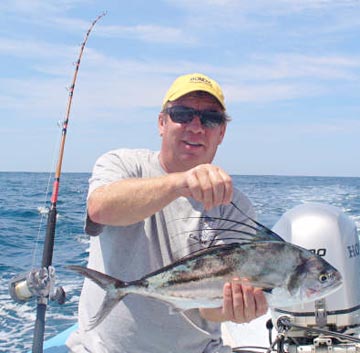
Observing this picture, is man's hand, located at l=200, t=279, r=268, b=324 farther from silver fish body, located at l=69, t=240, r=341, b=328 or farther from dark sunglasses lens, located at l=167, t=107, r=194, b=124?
dark sunglasses lens, located at l=167, t=107, r=194, b=124

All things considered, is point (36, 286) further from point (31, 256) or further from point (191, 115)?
point (31, 256)

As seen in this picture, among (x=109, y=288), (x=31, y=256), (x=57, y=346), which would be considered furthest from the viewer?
(x=31, y=256)

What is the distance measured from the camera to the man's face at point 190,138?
242cm

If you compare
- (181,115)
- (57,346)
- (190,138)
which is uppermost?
(181,115)

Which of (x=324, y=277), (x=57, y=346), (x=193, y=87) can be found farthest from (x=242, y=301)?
(x=57, y=346)

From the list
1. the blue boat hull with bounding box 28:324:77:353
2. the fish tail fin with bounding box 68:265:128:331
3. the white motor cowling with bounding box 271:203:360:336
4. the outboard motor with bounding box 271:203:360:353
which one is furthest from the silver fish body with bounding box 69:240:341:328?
the blue boat hull with bounding box 28:324:77:353

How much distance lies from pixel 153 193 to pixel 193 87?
0.77m

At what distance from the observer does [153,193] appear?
1887 mm

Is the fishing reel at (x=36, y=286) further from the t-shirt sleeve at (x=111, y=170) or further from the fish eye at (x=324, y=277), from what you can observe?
the fish eye at (x=324, y=277)

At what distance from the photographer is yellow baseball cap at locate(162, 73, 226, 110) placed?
2480 mm

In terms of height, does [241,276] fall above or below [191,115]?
below

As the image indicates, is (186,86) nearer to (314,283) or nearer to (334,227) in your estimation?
(314,283)

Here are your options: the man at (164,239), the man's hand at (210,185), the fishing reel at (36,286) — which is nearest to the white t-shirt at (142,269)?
the man at (164,239)

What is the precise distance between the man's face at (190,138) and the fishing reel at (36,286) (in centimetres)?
99
